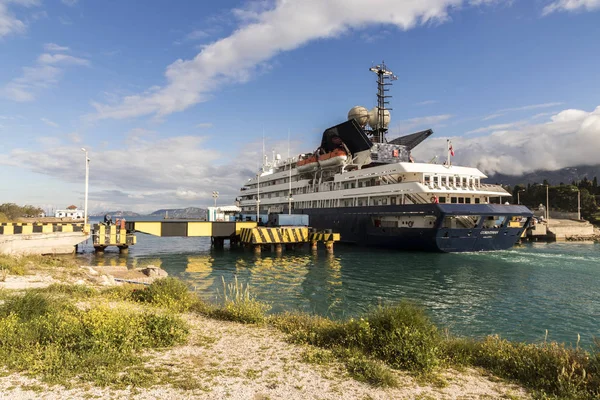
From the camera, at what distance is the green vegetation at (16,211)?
3126 inches

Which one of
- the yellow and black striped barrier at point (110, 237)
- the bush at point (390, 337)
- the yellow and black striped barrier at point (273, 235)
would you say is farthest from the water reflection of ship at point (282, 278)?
the yellow and black striped barrier at point (110, 237)

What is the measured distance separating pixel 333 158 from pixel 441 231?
20.5 meters

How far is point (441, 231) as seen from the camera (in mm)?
32094

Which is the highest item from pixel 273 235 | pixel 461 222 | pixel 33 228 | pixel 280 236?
pixel 461 222

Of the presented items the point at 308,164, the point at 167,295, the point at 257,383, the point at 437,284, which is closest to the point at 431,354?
the point at 257,383

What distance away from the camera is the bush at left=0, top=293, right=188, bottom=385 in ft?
20.5

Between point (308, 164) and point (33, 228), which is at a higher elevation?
point (308, 164)

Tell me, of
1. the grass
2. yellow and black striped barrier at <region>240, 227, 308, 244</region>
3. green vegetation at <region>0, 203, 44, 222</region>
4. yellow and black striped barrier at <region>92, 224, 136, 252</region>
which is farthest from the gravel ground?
green vegetation at <region>0, 203, 44, 222</region>

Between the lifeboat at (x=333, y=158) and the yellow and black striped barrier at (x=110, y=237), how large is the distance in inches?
1072

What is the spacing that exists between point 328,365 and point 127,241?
1439 inches

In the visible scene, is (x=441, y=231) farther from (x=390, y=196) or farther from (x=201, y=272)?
(x=201, y=272)

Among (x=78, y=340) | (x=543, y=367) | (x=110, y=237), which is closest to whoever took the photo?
(x=543, y=367)

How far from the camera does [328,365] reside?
23.2 ft

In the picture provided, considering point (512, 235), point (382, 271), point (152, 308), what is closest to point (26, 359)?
point (152, 308)
